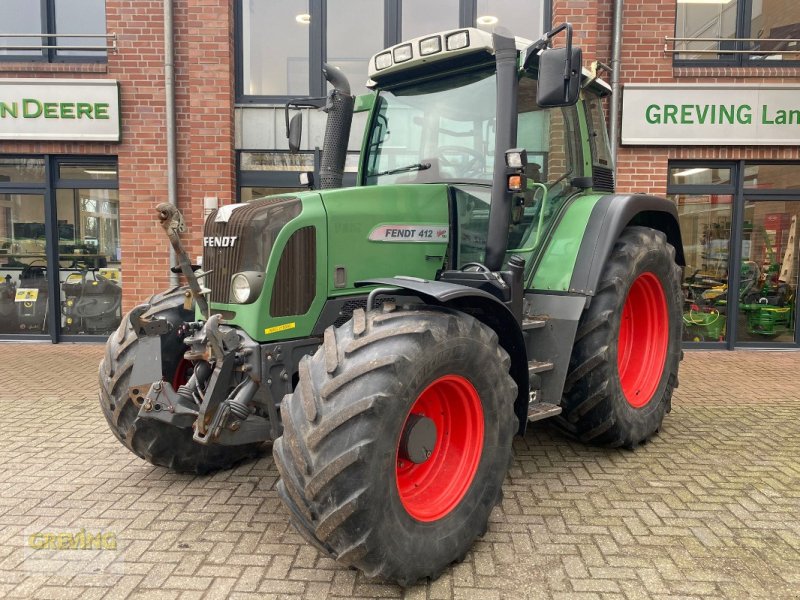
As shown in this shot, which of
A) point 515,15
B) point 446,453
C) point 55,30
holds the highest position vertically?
point 515,15

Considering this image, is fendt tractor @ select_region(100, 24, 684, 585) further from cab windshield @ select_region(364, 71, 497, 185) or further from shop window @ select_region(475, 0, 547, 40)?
shop window @ select_region(475, 0, 547, 40)

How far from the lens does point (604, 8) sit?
24.9 ft

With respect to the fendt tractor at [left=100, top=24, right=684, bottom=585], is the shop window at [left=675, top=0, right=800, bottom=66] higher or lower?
higher

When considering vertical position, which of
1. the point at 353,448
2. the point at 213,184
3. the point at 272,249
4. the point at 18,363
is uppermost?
the point at 213,184

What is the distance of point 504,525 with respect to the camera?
313cm

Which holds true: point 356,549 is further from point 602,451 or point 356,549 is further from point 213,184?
point 213,184

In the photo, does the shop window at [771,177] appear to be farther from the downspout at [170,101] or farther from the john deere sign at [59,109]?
the john deere sign at [59,109]

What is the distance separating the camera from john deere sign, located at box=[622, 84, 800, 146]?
7480 millimetres

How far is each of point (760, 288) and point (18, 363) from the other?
941 cm

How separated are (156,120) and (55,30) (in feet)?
6.19

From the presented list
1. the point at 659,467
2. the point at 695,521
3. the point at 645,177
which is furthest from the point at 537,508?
the point at 645,177

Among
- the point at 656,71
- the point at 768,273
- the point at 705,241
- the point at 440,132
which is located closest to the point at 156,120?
the point at 440,132

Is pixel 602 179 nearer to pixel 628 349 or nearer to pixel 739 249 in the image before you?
pixel 628 349

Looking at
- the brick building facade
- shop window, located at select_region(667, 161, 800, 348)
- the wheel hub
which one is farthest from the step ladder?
shop window, located at select_region(667, 161, 800, 348)
